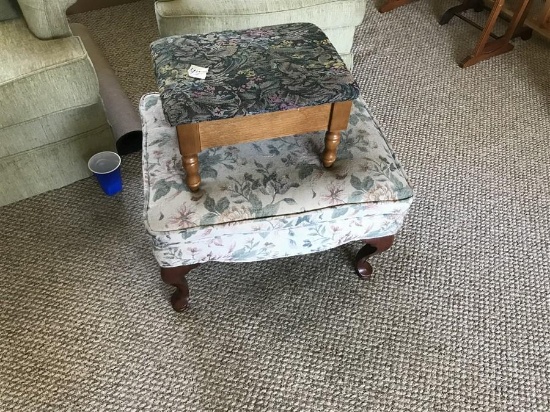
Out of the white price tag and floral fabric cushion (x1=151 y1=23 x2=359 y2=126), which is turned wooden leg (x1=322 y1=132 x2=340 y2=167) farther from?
the white price tag

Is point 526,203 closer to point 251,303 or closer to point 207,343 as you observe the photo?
point 251,303

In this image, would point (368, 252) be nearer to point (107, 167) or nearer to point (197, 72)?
point (197, 72)

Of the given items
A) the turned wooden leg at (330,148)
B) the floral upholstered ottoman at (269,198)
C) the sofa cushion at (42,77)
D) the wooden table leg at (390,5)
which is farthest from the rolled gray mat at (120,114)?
the wooden table leg at (390,5)

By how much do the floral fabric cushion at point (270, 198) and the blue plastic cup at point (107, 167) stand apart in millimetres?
325

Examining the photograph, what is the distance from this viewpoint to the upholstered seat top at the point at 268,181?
1.05 meters

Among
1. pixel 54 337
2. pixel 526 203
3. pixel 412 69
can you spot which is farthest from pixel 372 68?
pixel 54 337

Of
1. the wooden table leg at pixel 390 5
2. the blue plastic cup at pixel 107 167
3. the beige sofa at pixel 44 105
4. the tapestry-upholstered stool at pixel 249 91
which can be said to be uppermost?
the tapestry-upholstered stool at pixel 249 91

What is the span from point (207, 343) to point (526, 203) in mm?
1088

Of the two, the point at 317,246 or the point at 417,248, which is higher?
the point at 317,246

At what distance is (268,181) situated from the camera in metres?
1.10

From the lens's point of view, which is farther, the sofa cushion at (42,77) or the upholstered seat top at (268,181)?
the sofa cushion at (42,77)

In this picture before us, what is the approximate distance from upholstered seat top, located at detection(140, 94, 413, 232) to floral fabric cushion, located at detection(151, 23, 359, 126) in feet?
0.60

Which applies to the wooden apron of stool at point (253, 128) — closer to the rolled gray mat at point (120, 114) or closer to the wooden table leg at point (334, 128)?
the wooden table leg at point (334, 128)

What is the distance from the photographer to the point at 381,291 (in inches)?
53.2
